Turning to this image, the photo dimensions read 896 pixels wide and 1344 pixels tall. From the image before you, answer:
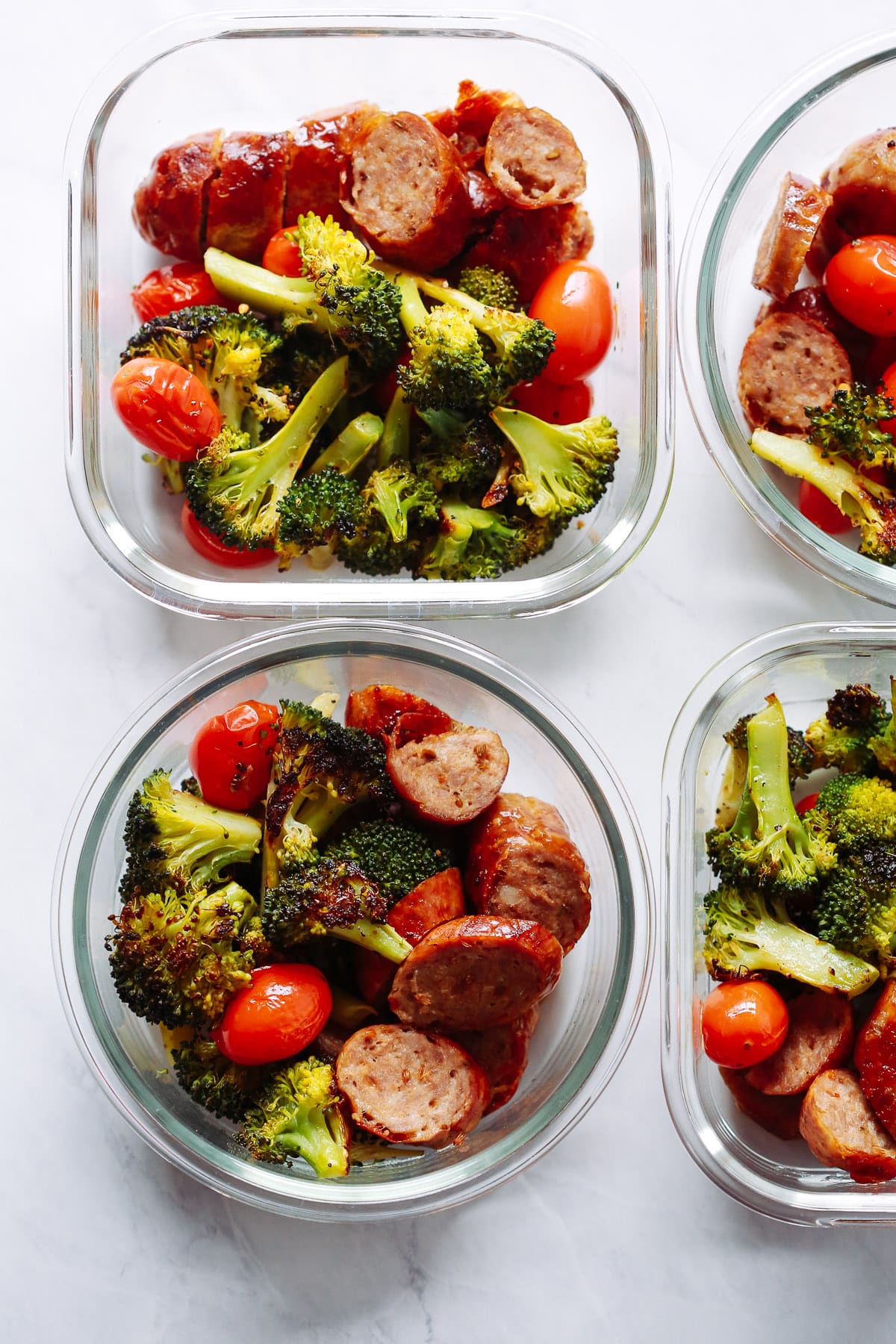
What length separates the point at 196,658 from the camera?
1922mm

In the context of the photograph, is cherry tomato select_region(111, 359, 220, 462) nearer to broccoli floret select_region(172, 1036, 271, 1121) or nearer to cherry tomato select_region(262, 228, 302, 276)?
cherry tomato select_region(262, 228, 302, 276)

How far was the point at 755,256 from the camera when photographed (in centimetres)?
190

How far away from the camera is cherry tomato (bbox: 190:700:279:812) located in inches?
67.2

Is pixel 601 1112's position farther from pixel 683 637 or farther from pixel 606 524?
pixel 606 524

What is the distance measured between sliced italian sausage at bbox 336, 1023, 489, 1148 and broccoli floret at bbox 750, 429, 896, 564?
3.60 feet

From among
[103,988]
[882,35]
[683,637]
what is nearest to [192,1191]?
[103,988]

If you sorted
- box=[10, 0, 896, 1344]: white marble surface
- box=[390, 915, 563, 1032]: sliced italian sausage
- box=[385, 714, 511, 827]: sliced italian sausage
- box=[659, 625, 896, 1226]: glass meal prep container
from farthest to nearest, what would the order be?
1. box=[10, 0, 896, 1344]: white marble surface
2. box=[659, 625, 896, 1226]: glass meal prep container
3. box=[385, 714, 511, 827]: sliced italian sausage
4. box=[390, 915, 563, 1032]: sliced italian sausage

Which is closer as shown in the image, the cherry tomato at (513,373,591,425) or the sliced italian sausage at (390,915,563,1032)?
the sliced italian sausage at (390,915,563,1032)

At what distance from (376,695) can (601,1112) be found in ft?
2.88

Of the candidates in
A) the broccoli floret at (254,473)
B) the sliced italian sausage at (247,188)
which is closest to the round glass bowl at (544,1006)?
the broccoli floret at (254,473)

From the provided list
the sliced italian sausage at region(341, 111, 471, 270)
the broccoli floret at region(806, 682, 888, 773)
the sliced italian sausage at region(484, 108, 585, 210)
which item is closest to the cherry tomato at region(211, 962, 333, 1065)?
the broccoli floret at region(806, 682, 888, 773)

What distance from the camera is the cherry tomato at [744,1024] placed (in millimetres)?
1649

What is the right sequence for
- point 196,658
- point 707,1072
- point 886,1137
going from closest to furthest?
point 886,1137, point 707,1072, point 196,658

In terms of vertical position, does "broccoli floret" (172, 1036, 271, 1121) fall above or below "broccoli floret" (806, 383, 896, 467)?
below
